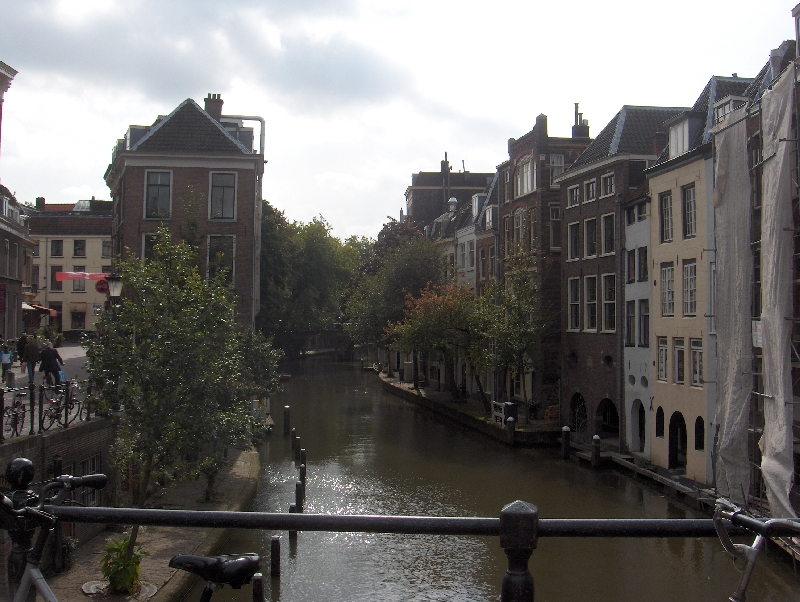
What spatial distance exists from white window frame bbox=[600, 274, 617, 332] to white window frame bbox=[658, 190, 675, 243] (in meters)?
4.60

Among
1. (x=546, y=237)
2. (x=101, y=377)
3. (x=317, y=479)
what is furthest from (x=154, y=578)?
(x=546, y=237)

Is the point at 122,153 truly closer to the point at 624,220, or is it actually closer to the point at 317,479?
the point at 317,479

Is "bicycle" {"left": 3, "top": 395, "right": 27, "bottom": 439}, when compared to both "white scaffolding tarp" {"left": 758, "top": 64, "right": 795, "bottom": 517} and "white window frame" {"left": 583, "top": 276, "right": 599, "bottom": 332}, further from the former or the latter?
"white window frame" {"left": 583, "top": 276, "right": 599, "bottom": 332}

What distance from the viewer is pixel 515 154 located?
42.7 meters

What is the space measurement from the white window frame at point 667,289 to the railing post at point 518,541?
26383 mm

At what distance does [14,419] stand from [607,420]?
2784 cm

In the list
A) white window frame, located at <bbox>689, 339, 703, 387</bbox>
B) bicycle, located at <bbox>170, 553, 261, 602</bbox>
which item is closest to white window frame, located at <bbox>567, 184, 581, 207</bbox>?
white window frame, located at <bbox>689, 339, 703, 387</bbox>

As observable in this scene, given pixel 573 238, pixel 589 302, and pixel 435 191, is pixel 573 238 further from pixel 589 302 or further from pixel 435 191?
pixel 435 191

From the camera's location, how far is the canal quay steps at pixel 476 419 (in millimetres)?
34688

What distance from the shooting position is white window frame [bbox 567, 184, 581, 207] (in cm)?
3554

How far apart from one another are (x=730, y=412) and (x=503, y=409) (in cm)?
1585

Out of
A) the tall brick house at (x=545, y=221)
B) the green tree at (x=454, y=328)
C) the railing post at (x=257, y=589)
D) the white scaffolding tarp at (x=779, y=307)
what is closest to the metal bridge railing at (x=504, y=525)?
the railing post at (x=257, y=589)

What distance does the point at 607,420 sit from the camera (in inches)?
1419

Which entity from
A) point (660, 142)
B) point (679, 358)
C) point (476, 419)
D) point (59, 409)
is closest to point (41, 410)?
point (59, 409)
